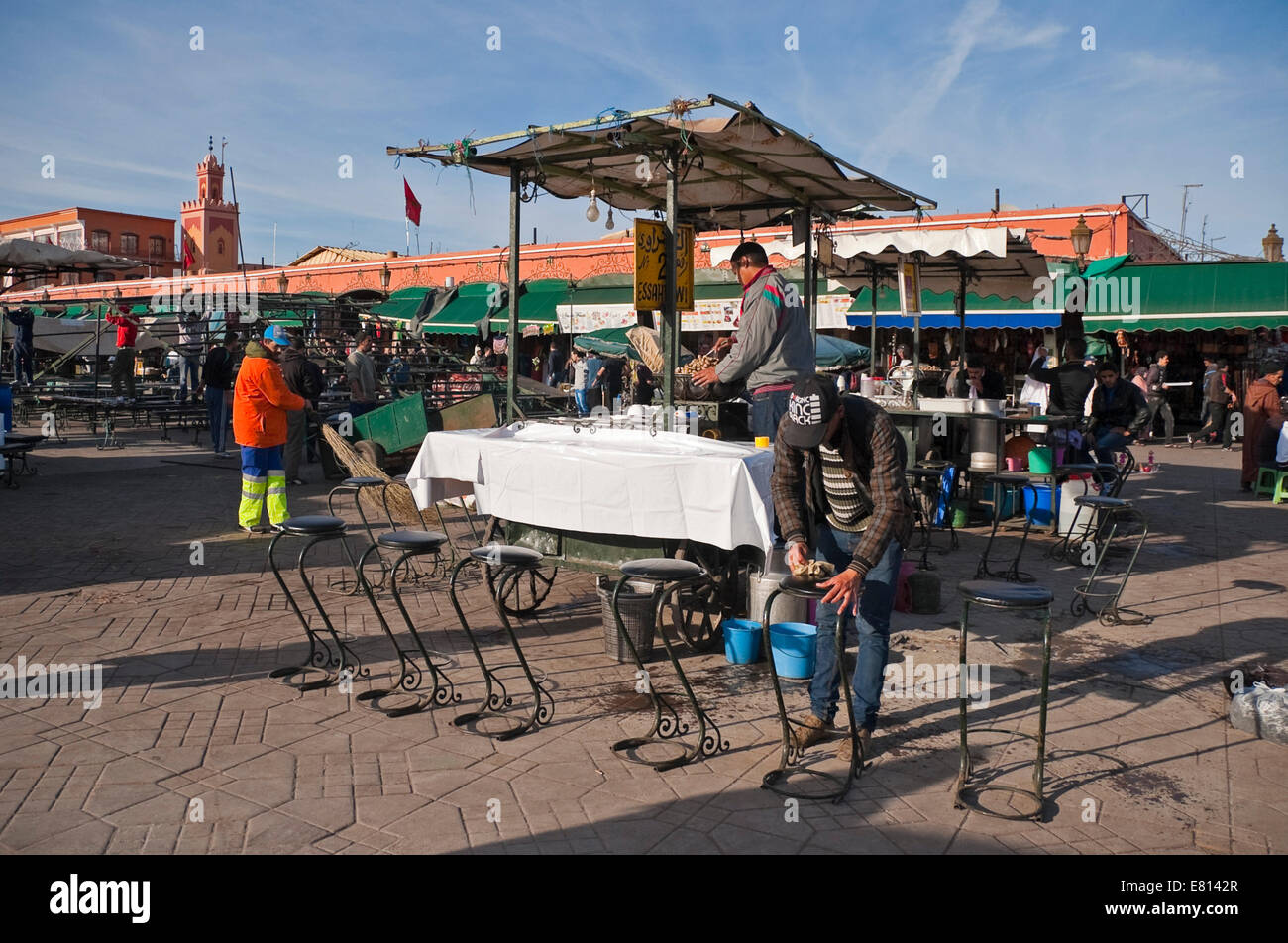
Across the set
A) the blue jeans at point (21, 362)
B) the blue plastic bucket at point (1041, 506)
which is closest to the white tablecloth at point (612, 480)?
the blue plastic bucket at point (1041, 506)

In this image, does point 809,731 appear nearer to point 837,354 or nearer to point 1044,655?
point 1044,655

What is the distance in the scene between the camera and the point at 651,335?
1012 cm

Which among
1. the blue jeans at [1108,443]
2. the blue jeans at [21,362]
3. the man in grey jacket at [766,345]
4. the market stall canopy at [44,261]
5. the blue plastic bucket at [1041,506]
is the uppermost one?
the market stall canopy at [44,261]

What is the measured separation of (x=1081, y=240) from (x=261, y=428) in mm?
16529

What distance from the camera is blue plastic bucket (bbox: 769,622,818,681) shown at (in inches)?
210

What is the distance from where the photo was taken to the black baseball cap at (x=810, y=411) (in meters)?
→ 4.00

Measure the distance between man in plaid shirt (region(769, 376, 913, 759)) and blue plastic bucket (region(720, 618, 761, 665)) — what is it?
108 centimetres

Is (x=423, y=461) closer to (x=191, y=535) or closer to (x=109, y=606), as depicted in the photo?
(x=109, y=606)

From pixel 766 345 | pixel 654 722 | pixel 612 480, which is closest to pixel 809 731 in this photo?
pixel 654 722

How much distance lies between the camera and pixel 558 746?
4.48 meters

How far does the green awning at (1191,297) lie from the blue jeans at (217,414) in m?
16.7

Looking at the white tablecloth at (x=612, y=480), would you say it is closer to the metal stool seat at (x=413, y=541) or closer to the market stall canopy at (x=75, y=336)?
the metal stool seat at (x=413, y=541)
